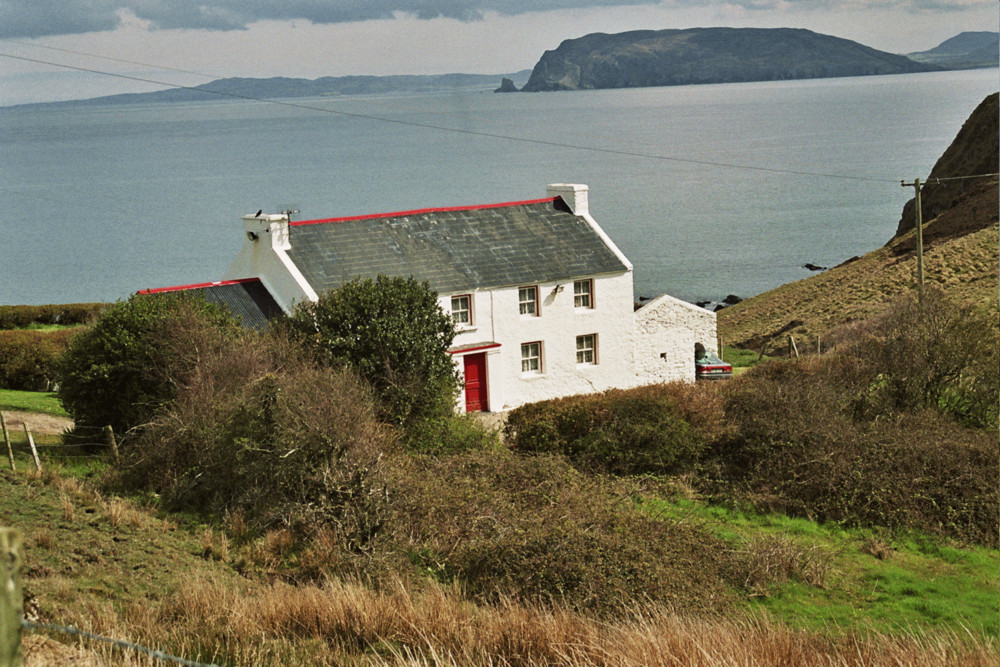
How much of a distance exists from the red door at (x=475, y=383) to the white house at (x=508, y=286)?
0.04 meters

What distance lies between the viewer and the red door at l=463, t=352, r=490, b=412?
108 ft

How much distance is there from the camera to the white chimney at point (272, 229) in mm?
31875

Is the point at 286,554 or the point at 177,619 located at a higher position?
the point at 177,619

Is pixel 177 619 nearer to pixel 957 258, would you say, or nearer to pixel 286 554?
pixel 286 554

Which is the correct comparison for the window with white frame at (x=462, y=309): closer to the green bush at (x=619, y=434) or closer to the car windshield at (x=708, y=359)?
the green bush at (x=619, y=434)

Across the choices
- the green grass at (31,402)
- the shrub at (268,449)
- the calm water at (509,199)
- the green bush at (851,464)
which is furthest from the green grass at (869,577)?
the calm water at (509,199)

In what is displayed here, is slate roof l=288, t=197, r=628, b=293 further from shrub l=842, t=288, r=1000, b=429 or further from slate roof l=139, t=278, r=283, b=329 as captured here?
shrub l=842, t=288, r=1000, b=429

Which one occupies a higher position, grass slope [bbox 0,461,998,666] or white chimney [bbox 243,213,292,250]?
white chimney [bbox 243,213,292,250]

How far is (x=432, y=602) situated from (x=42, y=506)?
10460 millimetres

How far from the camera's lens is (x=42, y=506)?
1852 centimetres

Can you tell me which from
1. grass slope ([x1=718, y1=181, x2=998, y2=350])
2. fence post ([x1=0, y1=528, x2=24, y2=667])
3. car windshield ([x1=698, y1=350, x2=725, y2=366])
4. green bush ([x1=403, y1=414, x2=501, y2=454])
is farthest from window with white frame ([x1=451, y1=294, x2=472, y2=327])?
fence post ([x1=0, y1=528, x2=24, y2=667])

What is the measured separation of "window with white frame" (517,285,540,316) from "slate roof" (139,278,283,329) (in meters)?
7.97

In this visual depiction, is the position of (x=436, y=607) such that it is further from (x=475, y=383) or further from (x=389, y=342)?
(x=475, y=383)

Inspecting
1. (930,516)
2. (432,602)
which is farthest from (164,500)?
(930,516)
